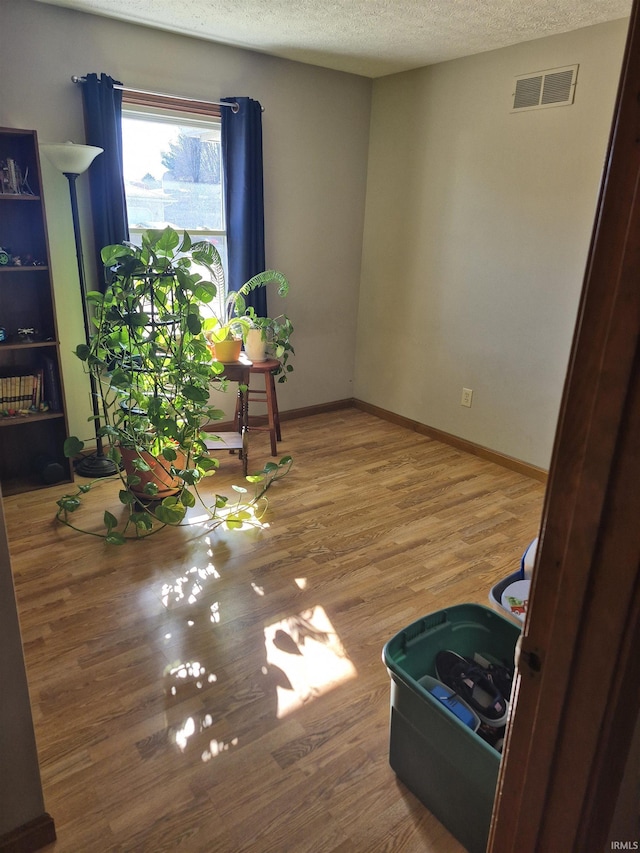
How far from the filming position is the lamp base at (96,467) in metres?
3.12

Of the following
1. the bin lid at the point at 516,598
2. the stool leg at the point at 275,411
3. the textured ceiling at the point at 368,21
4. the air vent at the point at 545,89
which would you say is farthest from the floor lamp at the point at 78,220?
the air vent at the point at 545,89

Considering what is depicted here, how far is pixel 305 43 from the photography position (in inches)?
121

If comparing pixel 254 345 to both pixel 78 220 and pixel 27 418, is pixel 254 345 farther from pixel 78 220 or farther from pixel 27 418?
pixel 27 418

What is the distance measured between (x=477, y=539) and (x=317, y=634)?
100cm

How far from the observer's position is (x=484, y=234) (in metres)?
3.32

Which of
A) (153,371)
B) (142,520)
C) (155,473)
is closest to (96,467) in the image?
(155,473)

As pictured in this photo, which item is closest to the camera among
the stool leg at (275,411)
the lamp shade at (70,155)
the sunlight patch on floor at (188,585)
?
the sunlight patch on floor at (188,585)

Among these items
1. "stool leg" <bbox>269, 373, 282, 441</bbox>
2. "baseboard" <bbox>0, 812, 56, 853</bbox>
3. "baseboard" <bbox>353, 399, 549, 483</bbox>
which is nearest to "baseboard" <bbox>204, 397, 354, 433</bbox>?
"baseboard" <bbox>353, 399, 549, 483</bbox>

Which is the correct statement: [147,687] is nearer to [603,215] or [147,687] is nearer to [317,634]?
[317,634]

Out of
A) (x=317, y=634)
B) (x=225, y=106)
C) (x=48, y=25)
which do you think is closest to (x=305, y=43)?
(x=225, y=106)

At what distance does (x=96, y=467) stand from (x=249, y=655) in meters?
1.70

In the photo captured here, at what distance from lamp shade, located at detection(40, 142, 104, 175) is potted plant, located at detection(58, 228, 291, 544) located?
44 cm

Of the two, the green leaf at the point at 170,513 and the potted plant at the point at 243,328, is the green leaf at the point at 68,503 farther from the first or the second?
the potted plant at the point at 243,328

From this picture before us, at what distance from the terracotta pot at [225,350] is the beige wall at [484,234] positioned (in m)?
1.34
